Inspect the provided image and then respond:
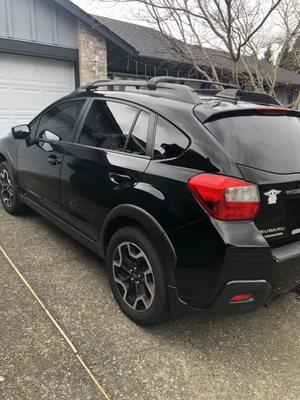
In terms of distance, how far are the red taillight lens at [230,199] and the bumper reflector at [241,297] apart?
0.48 meters

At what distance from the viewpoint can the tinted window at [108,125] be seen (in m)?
3.08

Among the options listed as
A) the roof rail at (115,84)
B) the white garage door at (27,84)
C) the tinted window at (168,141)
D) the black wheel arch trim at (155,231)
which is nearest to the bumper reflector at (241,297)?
the black wheel arch trim at (155,231)

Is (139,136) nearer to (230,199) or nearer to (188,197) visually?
(188,197)

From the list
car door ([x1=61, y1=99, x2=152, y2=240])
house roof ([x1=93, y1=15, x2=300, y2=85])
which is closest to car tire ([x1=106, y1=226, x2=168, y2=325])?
car door ([x1=61, y1=99, x2=152, y2=240])

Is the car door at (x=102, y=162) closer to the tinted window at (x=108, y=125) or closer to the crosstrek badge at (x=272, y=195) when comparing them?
the tinted window at (x=108, y=125)

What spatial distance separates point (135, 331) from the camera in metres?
2.84

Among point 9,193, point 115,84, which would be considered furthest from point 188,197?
point 9,193

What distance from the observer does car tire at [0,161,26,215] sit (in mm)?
4973

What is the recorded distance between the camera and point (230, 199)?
7.45ft

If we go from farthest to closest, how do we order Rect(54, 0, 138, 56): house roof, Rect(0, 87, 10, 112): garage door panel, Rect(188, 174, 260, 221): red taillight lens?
Rect(54, 0, 138, 56): house roof, Rect(0, 87, 10, 112): garage door panel, Rect(188, 174, 260, 221): red taillight lens

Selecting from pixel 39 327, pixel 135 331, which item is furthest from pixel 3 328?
pixel 135 331

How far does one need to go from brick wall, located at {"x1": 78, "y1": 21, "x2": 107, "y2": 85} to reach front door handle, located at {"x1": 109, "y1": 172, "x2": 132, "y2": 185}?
7089mm

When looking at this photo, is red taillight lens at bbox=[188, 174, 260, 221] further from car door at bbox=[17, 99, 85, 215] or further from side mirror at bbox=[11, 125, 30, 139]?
side mirror at bbox=[11, 125, 30, 139]

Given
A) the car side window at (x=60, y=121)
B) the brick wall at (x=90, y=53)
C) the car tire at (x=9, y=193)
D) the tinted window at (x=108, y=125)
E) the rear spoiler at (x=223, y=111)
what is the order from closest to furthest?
the rear spoiler at (x=223, y=111), the tinted window at (x=108, y=125), the car side window at (x=60, y=121), the car tire at (x=9, y=193), the brick wall at (x=90, y=53)
